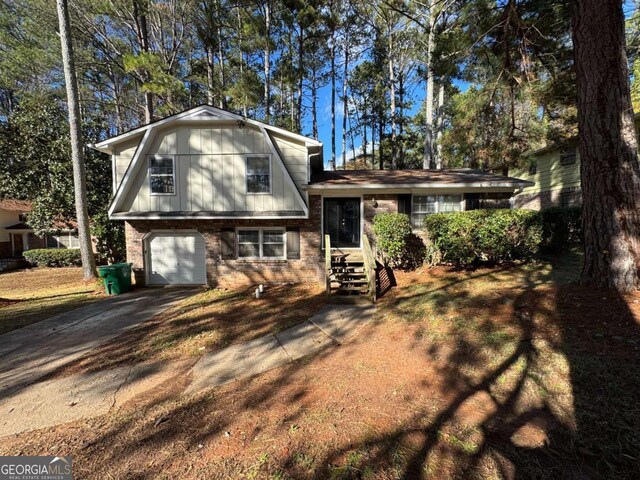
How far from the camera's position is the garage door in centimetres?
941

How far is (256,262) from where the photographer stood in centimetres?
911

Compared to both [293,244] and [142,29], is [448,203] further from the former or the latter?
[142,29]

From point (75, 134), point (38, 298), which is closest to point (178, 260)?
point (38, 298)

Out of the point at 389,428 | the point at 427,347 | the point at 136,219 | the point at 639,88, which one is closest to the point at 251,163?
the point at 136,219

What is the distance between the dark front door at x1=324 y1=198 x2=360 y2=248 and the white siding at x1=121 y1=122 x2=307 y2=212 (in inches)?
55.0

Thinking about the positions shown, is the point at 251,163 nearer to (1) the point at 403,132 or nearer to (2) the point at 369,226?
(2) the point at 369,226

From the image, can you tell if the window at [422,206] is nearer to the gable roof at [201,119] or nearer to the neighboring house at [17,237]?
the gable roof at [201,119]

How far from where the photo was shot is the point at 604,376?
9.35 ft

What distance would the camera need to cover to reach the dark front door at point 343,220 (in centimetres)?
934

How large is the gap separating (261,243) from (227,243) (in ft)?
3.75

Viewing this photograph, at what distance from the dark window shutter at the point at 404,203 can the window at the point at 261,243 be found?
13.8 ft

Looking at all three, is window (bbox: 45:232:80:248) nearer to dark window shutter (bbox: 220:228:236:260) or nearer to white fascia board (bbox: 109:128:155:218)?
white fascia board (bbox: 109:128:155:218)

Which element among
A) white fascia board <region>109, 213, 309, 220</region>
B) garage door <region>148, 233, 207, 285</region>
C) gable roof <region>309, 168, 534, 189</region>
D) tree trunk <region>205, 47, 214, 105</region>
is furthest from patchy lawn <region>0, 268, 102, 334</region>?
tree trunk <region>205, 47, 214, 105</region>

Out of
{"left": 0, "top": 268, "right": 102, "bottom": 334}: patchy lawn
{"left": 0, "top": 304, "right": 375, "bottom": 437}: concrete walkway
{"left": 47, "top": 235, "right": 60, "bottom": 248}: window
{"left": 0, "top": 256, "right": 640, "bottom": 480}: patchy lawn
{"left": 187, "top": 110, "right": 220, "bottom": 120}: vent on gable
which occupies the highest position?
{"left": 187, "top": 110, "right": 220, "bottom": 120}: vent on gable
